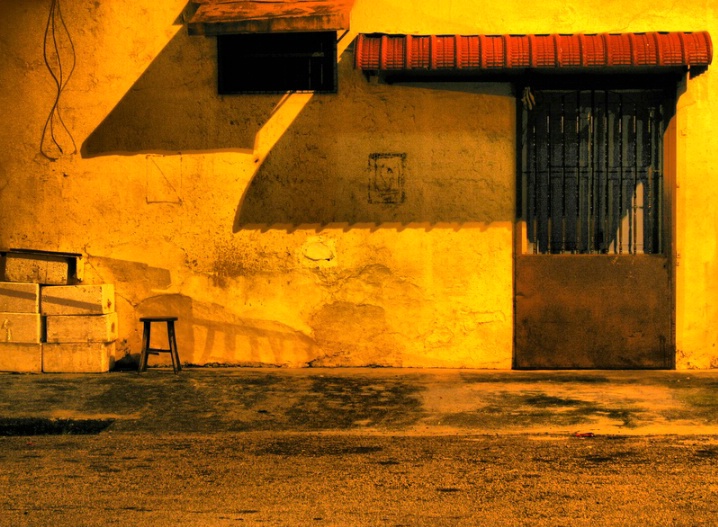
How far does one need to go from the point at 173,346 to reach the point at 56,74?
11.6ft

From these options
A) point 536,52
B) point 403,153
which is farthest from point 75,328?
point 536,52

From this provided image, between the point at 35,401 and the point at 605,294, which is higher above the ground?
the point at 605,294

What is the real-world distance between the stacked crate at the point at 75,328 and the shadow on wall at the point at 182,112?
5.83 feet

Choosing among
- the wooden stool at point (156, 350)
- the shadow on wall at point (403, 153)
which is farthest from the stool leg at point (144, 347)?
the shadow on wall at point (403, 153)

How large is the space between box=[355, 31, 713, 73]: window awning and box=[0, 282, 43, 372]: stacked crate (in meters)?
4.48

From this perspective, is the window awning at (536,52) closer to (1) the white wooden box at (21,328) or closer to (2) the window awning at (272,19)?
(2) the window awning at (272,19)

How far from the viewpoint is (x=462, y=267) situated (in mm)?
10508

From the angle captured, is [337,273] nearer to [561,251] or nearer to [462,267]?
[462,267]

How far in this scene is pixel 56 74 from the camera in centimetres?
1075

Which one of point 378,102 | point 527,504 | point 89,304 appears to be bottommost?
point 527,504

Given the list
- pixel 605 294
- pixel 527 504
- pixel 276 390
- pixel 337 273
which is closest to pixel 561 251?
pixel 605 294

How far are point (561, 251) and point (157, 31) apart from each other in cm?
541

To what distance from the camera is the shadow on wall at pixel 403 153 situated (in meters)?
10.5

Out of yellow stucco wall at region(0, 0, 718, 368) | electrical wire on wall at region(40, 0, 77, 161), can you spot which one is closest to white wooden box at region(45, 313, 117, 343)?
yellow stucco wall at region(0, 0, 718, 368)
